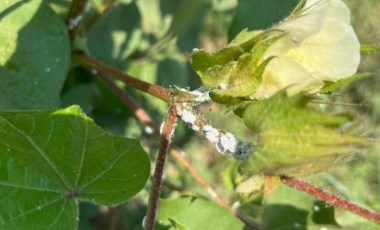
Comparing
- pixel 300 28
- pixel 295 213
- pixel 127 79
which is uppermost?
pixel 300 28

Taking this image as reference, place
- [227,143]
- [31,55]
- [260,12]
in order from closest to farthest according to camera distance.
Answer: [227,143]
[31,55]
[260,12]

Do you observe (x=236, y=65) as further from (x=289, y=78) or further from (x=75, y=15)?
(x=75, y=15)

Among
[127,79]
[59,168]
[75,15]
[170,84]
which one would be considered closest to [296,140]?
[59,168]

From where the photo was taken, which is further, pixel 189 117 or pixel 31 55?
pixel 31 55

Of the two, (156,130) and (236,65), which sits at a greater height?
(236,65)

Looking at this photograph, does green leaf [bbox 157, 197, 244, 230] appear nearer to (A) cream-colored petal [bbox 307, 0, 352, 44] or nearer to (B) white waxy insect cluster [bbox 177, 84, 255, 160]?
(B) white waxy insect cluster [bbox 177, 84, 255, 160]

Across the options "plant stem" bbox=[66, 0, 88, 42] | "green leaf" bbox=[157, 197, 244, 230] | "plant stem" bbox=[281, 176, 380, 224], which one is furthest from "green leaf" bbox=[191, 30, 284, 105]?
"plant stem" bbox=[66, 0, 88, 42]

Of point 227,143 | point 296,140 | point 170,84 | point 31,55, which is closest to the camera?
point 296,140

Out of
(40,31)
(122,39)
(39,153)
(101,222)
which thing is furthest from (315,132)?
(101,222)
